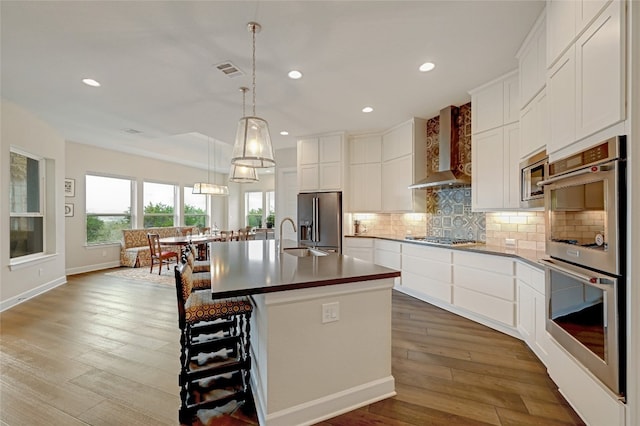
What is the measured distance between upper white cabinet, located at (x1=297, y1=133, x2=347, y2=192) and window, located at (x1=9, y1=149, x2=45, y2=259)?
446 centimetres

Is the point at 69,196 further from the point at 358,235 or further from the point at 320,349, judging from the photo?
the point at 320,349

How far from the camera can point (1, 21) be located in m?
2.29

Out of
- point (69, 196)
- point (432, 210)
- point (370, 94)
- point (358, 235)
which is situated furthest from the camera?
point (69, 196)

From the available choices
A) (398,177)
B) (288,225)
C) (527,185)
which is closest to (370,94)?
(398,177)

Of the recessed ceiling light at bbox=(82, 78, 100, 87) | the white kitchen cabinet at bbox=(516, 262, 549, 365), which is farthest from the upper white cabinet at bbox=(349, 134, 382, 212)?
the recessed ceiling light at bbox=(82, 78, 100, 87)

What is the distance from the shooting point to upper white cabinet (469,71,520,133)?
3.12m

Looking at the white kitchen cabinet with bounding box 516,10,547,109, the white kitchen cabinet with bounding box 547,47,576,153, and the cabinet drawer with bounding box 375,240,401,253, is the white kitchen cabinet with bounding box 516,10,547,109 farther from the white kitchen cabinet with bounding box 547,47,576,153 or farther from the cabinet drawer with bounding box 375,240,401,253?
the cabinet drawer with bounding box 375,240,401,253

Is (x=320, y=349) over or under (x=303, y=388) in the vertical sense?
over

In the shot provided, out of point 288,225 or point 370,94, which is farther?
point 288,225

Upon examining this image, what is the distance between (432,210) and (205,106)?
3.83 m

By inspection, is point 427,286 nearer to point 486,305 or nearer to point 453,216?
point 486,305

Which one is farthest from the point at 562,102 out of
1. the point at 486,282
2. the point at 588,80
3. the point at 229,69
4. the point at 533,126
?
the point at 229,69

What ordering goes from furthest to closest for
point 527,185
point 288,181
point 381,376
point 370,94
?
point 288,181 < point 370,94 < point 527,185 < point 381,376

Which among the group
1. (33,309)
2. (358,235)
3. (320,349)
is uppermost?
(358,235)
